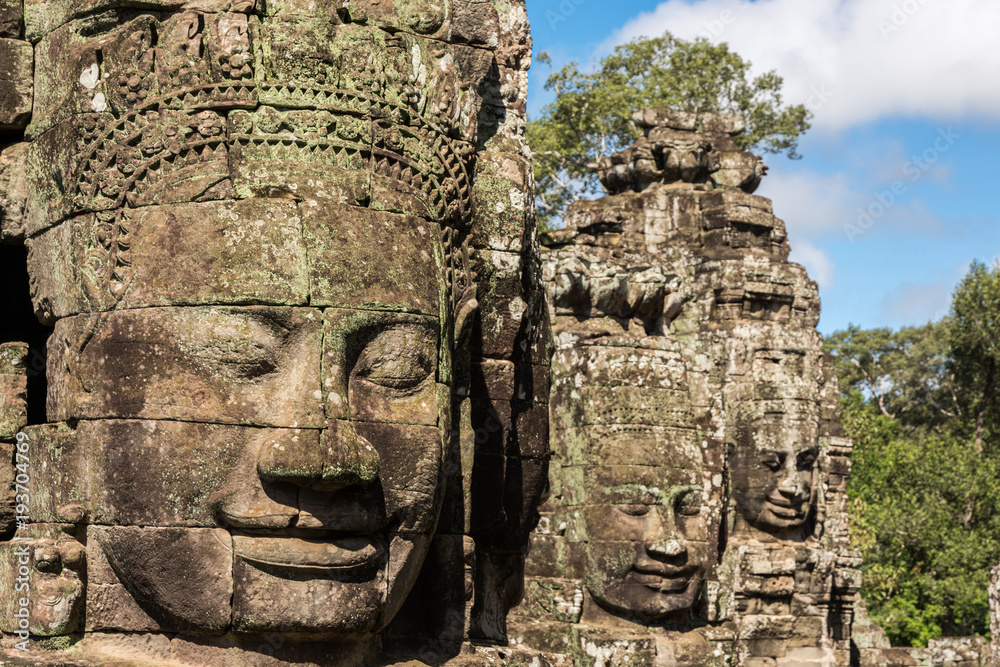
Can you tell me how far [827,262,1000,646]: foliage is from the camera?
3058cm

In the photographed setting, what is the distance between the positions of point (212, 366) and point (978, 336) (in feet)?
116

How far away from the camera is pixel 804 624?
58.8ft

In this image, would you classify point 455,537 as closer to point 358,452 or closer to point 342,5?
point 358,452

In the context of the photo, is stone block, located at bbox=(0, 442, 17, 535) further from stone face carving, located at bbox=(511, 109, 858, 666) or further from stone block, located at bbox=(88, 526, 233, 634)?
stone face carving, located at bbox=(511, 109, 858, 666)

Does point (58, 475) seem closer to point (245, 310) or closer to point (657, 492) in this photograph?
point (245, 310)

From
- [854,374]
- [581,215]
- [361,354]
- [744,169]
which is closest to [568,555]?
[581,215]

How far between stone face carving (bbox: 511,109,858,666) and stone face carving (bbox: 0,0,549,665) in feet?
Result: 18.5

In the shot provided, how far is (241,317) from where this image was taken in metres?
4.69

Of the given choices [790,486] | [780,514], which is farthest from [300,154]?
[780,514]

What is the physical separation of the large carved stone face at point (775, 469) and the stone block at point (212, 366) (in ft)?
43.9

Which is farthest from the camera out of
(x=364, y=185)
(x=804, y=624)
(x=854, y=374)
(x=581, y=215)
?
(x=854, y=374)

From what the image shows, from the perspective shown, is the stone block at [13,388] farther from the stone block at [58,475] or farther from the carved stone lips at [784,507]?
the carved stone lips at [784,507]

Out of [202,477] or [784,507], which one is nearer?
[202,477]

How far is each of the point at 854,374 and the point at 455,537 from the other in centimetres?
4576
